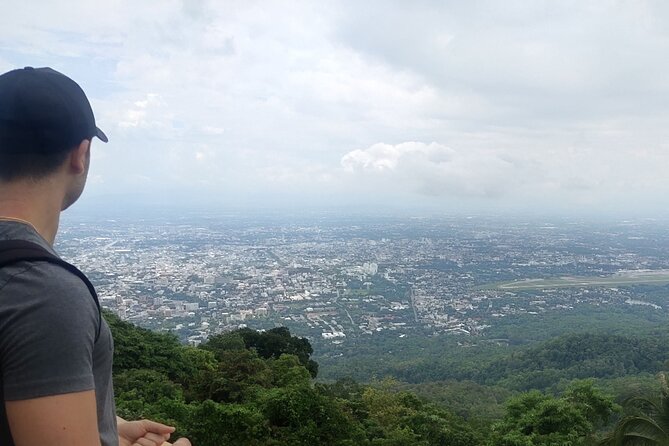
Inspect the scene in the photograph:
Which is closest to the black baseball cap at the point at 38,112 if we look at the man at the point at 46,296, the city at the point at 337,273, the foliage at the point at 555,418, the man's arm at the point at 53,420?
the man at the point at 46,296

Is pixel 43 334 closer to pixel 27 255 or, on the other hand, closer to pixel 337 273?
pixel 27 255

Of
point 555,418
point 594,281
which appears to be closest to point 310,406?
point 555,418

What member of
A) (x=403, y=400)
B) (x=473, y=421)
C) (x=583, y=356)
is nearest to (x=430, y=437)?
(x=403, y=400)

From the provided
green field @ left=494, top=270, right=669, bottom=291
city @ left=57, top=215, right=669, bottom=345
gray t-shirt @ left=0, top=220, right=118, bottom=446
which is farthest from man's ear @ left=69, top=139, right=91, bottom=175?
green field @ left=494, top=270, right=669, bottom=291

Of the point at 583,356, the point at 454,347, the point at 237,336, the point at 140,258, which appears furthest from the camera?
the point at 140,258

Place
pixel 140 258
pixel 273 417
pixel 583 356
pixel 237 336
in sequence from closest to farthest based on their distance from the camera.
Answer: pixel 273 417 < pixel 237 336 < pixel 583 356 < pixel 140 258

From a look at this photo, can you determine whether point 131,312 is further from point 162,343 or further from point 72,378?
point 72,378
